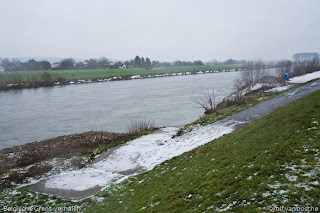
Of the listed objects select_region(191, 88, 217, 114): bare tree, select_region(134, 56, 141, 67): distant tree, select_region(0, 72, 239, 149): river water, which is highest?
select_region(134, 56, 141, 67): distant tree

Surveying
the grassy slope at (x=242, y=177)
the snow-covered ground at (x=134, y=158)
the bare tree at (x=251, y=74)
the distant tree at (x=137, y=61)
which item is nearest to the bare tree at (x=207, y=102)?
the snow-covered ground at (x=134, y=158)

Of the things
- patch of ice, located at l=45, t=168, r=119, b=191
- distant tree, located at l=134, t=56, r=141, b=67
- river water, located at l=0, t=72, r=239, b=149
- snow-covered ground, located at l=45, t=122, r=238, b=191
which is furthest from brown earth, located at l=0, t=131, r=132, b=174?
distant tree, located at l=134, t=56, r=141, b=67

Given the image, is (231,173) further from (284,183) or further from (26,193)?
(26,193)

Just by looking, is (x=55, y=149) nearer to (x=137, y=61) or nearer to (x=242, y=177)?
(x=242, y=177)

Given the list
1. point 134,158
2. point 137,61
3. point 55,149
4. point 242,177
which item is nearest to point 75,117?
point 55,149

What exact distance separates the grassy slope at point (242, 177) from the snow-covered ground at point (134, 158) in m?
1.62

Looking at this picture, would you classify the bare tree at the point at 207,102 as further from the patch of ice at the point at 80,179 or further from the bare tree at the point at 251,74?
the patch of ice at the point at 80,179

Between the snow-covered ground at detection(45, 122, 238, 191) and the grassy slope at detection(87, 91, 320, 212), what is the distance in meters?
1.62

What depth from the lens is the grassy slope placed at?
4652 millimetres

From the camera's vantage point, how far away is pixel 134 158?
12953mm

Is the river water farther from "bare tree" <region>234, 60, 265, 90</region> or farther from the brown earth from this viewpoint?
"bare tree" <region>234, 60, 265, 90</region>

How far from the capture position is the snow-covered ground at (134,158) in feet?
34.6

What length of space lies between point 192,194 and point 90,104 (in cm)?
3047

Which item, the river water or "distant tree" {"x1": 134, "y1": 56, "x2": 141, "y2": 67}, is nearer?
the river water
